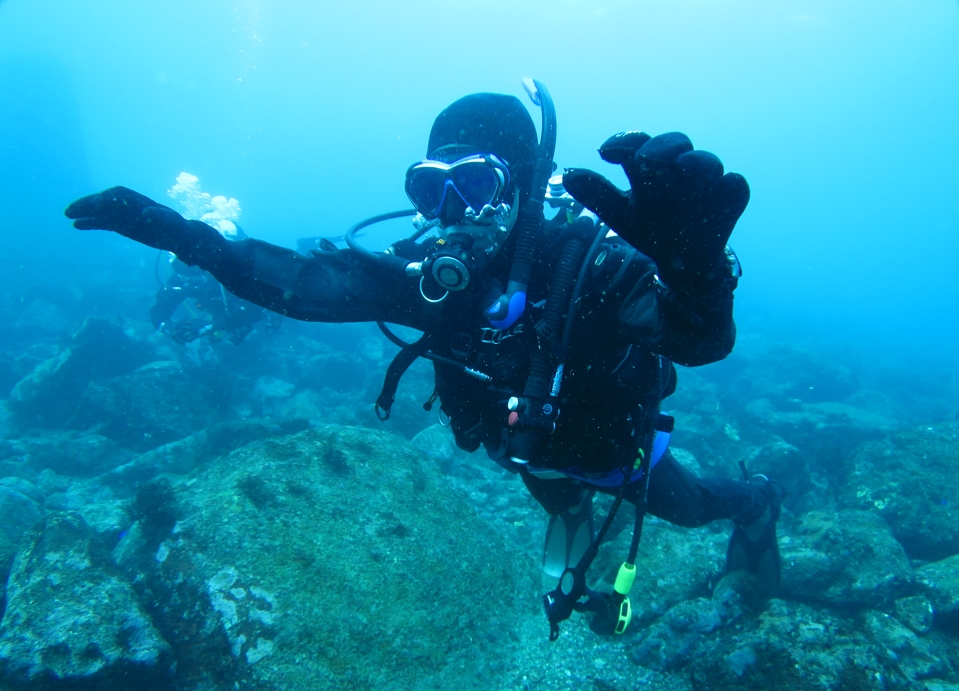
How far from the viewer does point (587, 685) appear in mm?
4047

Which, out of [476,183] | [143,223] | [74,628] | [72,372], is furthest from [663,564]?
[72,372]

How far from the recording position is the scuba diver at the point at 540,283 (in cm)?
164

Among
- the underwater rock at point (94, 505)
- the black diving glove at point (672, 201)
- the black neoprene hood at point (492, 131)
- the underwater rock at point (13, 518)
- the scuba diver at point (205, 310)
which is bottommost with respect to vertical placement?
the underwater rock at point (13, 518)

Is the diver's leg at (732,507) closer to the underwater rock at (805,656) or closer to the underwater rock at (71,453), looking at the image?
the underwater rock at (805,656)

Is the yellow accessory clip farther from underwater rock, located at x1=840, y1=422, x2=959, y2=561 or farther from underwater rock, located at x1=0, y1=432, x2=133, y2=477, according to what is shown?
underwater rock, located at x1=0, y1=432, x2=133, y2=477

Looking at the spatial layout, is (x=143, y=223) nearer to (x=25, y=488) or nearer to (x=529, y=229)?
(x=529, y=229)

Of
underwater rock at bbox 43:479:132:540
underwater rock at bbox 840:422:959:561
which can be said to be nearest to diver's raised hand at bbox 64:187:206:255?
underwater rock at bbox 43:479:132:540

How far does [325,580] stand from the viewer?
4.09 meters

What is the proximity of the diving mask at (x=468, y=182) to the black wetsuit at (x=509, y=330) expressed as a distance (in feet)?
1.11

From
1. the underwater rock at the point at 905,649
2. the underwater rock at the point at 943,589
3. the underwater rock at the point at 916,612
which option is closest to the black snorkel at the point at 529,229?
the underwater rock at the point at 905,649

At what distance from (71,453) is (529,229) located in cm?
1243

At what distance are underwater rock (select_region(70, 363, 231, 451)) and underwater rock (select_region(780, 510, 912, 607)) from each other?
13040mm

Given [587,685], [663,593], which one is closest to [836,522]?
[663,593]

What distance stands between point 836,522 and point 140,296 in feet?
103
